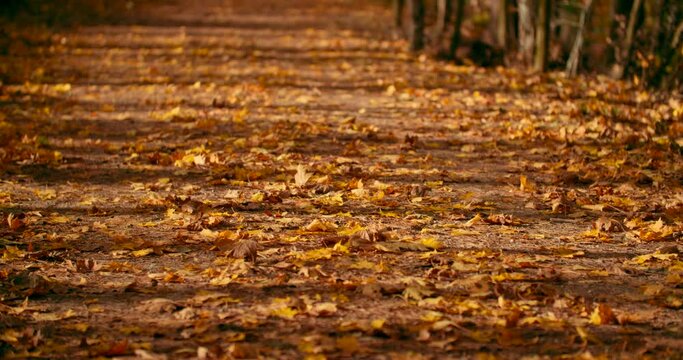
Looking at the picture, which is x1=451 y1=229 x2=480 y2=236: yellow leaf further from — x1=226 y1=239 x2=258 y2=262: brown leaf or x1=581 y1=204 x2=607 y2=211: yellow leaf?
x1=226 y1=239 x2=258 y2=262: brown leaf

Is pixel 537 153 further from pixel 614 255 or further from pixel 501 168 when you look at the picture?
pixel 614 255

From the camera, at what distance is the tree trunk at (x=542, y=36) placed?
50.9 ft

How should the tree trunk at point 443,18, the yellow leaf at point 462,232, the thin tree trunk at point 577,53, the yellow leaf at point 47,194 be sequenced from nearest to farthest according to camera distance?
1. the yellow leaf at point 462,232
2. the yellow leaf at point 47,194
3. the thin tree trunk at point 577,53
4. the tree trunk at point 443,18

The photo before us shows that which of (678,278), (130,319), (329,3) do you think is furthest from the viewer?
(329,3)

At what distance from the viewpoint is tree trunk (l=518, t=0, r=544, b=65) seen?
16531 mm

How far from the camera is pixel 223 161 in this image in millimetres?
9359

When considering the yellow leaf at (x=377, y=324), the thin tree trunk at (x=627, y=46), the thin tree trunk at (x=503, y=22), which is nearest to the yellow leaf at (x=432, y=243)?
the yellow leaf at (x=377, y=324)

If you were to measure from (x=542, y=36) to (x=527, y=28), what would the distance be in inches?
36.7

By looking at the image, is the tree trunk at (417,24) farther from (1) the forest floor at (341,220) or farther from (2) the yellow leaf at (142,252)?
(2) the yellow leaf at (142,252)

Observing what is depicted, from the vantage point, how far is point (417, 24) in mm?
19953

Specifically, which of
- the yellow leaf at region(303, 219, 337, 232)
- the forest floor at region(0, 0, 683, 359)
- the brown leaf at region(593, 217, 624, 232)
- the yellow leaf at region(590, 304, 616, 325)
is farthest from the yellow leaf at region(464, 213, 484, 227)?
the yellow leaf at region(590, 304, 616, 325)

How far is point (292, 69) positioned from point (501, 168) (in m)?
8.79

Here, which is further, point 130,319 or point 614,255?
point 614,255

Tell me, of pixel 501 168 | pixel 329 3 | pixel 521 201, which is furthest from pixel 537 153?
pixel 329 3
